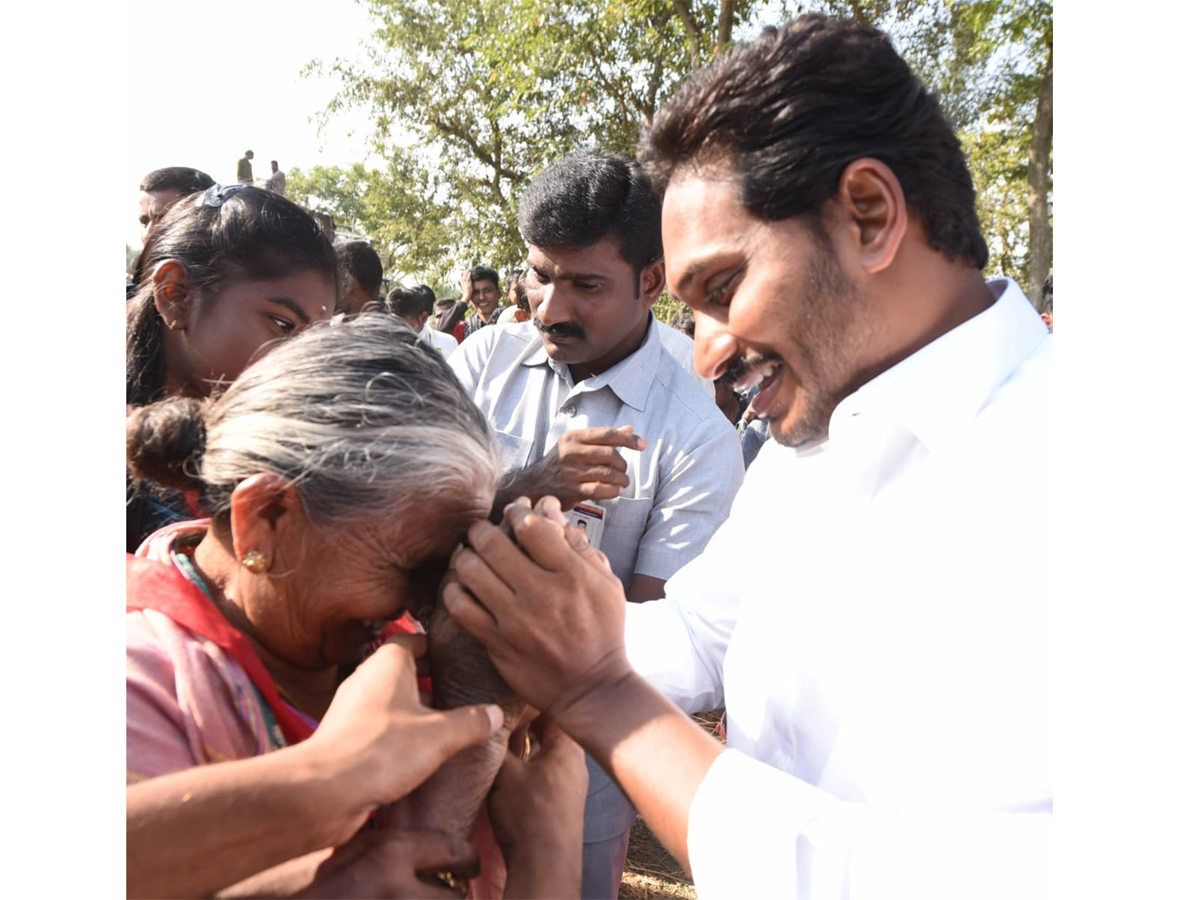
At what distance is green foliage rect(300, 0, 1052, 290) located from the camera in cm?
233

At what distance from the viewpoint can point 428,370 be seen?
5.35 feet

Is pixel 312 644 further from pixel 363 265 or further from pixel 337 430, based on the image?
pixel 363 265

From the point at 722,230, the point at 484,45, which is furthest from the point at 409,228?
the point at 722,230

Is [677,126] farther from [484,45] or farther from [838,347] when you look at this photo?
[484,45]

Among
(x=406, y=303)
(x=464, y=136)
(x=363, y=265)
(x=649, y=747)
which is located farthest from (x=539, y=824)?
(x=464, y=136)

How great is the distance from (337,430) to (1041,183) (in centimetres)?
203

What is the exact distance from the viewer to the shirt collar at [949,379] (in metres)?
1.68

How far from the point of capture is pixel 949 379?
169 centimetres

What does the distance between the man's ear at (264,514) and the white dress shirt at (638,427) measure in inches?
46.6

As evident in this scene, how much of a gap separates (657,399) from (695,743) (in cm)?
164

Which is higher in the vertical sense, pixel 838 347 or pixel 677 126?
pixel 677 126
